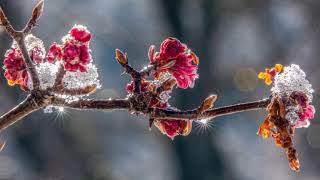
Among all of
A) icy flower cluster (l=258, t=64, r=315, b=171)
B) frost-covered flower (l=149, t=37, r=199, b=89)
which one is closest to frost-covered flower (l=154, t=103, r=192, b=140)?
frost-covered flower (l=149, t=37, r=199, b=89)

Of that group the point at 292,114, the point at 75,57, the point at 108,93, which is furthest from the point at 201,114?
the point at 108,93

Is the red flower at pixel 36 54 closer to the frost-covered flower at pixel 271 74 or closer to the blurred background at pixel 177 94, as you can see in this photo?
the frost-covered flower at pixel 271 74

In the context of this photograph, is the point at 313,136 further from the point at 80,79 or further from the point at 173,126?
the point at 80,79

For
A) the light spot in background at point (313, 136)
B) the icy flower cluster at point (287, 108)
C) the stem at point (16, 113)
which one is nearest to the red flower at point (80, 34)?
the stem at point (16, 113)

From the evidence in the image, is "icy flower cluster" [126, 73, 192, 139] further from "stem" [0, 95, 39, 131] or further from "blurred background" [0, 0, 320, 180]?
"blurred background" [0, 0, 320, 180]

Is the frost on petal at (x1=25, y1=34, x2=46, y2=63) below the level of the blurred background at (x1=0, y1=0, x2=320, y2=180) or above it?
below

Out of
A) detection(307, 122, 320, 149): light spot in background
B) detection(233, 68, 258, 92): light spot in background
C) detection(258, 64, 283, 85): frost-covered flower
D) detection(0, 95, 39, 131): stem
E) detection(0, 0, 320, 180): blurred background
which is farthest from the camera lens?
detection(233, 68, 258, 92): light spot in background
